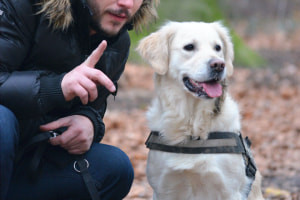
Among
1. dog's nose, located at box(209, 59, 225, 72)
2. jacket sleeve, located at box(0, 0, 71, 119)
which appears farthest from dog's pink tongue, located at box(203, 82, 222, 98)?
jacket sleeve, located at box(0, 0, 71, 119)

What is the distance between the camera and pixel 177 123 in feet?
8.70

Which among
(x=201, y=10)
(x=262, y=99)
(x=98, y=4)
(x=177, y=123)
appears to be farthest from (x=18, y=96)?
(x=201, y=10)

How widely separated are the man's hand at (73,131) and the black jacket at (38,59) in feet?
0.18

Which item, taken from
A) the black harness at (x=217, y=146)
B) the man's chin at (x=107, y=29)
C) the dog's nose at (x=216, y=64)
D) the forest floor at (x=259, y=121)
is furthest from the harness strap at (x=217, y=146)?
the forest floor at (x=259, y=121)

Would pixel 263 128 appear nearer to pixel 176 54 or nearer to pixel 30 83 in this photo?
pixel 176 54

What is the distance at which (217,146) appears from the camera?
8.13 ft

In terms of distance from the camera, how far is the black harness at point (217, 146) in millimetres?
2471

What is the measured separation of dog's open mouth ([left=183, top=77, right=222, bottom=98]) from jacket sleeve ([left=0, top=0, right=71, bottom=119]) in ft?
2.76

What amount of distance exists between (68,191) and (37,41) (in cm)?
83

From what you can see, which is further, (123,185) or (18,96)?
(123,185)

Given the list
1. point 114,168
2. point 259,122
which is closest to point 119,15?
point 114,168

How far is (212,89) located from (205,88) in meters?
0.05

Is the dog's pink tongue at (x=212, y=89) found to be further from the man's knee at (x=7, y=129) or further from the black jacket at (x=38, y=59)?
the man's knee at (x=7, y=129)

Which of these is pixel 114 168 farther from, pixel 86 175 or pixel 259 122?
pixel 259 122
